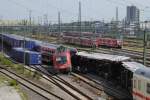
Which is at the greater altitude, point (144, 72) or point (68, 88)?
point (144, 72)

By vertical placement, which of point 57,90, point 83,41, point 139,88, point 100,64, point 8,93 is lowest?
point 57,90

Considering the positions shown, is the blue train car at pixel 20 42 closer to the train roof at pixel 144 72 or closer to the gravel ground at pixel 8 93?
the gravel ground at pixel 8 93

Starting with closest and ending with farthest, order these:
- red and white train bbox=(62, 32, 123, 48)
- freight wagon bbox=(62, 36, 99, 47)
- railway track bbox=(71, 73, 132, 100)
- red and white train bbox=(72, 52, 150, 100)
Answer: red and white train bbox=(72, 52, 150, 100) < railway track bbox=(71, 73, 132, 100) < red and white train bbox=(62, 32, 123, 48) < freight wagon bbox=(62, 36, 99, 47)

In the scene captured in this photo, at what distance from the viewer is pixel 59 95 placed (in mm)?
24766

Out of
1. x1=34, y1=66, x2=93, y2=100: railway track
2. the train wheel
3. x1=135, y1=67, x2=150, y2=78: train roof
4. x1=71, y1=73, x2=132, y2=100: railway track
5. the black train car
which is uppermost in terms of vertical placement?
x1=135, y1=67, x2=150, y2=78: train roof

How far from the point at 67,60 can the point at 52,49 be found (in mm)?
5784

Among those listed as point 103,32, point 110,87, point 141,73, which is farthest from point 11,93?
point 103,32

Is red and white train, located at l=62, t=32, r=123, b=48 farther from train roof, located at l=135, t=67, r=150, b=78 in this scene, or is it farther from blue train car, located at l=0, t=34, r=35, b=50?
train roof, located at l=135, t=67, r=150, b=78

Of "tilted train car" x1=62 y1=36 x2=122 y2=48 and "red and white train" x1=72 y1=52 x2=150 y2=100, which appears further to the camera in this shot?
"tilted train car" x1=62 y1=36 x2=122 y2=48

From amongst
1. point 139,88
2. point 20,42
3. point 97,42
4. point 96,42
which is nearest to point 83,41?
point 97,42

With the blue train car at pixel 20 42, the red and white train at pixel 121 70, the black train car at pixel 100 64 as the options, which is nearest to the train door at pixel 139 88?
the red and white train at pixel 121 70

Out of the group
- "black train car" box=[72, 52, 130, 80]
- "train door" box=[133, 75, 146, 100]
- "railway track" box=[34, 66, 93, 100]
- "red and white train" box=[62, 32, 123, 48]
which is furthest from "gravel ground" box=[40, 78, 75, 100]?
"red and white train" box=[62, 32, 123, 48]

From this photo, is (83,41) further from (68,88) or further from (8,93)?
(8,93)

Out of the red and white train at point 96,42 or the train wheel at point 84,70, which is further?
the red and white train at point 96,42
